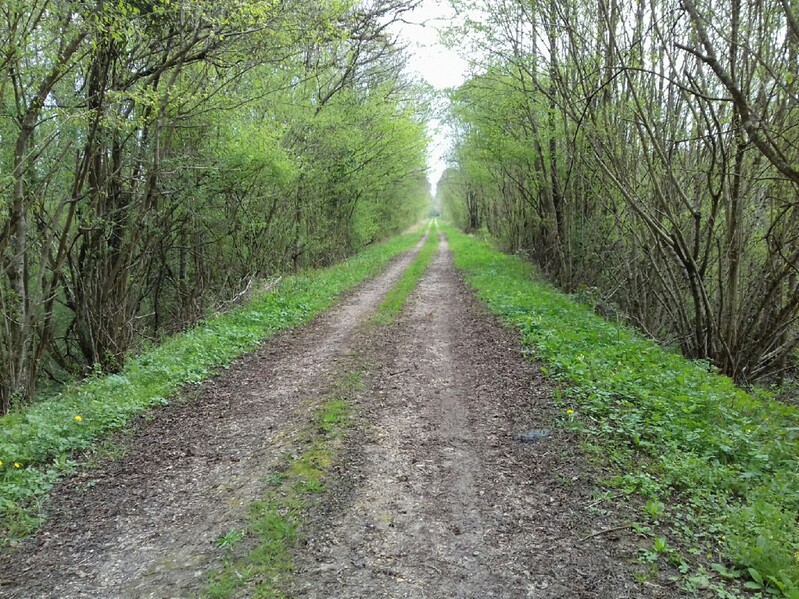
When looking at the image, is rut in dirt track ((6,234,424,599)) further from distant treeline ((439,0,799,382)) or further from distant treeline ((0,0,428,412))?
distant treeline ((439,0,799,382))

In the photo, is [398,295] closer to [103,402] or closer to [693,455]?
[103,402]

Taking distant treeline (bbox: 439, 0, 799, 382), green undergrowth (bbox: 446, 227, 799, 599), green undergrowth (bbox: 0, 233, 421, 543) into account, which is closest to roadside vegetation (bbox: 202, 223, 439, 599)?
green undergrowth (bbox: 0, 233, 421, 543)

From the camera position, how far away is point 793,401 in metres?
9.16

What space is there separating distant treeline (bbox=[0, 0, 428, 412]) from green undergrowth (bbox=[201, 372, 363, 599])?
555 cm

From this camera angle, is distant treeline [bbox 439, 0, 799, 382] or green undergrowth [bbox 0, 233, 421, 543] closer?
green undergrowth [bbox 0, 233, 421, 543]

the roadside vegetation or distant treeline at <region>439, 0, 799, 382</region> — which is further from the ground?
distant treeline at <region>439, 0, 799, 382</region>

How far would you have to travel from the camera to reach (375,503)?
408 cm

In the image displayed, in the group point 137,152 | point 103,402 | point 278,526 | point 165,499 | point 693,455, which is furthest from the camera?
point 137,152

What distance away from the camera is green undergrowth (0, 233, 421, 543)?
4.27m

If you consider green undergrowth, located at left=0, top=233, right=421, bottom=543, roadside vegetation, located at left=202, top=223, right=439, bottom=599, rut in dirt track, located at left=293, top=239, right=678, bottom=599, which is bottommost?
rut in dirt track, located at left=293, top=239, right=678, bottom=599

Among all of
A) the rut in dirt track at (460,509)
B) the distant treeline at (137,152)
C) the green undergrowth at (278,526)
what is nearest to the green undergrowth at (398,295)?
the distant treeline at (137,152)

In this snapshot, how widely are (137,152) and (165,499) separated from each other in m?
7.54

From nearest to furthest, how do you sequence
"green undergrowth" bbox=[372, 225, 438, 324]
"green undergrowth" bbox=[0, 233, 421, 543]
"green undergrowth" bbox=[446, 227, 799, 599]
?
"green undergrowth" bbox=[446, 227, 799, 599]
"green undergrowth" bbox=[0, 233, 421, 543]
"green undergrowth" bbox=[372, 225, 438, 324]

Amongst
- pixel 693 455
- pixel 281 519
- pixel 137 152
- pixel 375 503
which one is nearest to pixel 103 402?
pixel 281 519
